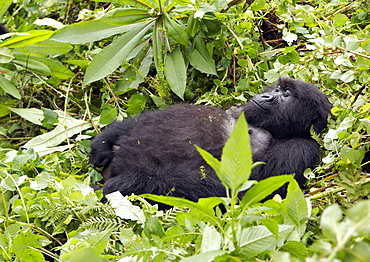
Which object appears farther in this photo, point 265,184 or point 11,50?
point 11,50

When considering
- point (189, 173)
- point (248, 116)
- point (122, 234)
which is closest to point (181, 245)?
point (122, 234)

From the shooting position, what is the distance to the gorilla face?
2.78m

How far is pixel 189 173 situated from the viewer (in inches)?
101

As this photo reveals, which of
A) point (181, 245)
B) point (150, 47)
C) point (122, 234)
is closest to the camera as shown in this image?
point (181, 245)

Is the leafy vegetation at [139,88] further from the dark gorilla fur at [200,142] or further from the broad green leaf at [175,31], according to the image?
the dark gorilla fur at [200,142]

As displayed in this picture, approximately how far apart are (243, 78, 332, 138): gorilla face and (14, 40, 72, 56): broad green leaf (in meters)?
1.48

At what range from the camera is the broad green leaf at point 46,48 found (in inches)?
134

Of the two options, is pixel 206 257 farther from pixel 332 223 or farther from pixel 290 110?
pixel 290 110

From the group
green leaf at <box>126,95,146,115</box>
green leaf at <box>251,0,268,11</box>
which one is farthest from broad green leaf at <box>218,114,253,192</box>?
green leaf at <box>251,0,268,11</box>

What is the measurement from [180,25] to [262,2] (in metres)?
0.61

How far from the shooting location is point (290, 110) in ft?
9.18

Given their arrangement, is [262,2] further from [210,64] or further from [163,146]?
[163,146]

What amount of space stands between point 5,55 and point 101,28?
694mm

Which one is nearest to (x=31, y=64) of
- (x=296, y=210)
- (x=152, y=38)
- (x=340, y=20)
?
(x=152, y=38)
